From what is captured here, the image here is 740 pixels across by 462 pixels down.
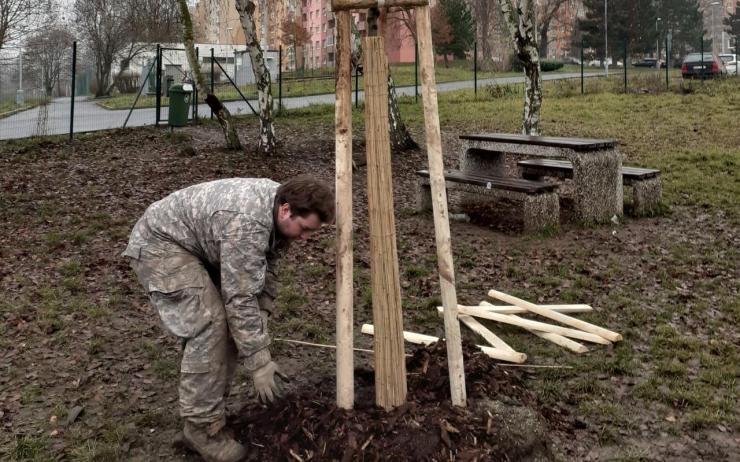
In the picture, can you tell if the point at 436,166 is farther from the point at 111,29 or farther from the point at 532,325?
the point at 111,29

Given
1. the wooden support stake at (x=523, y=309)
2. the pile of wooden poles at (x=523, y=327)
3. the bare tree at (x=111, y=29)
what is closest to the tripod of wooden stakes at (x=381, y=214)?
the pile of wooden poles at (x=523, y=327)

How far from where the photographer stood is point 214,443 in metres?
3.44

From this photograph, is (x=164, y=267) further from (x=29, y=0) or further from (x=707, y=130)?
(x=29, y=0)

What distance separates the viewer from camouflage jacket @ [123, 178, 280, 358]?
3.12 m

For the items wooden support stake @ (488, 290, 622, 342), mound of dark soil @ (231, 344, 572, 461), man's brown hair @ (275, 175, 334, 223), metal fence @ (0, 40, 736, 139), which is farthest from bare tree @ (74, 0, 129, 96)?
man's brown hair @ (275, 175, 334, 223)

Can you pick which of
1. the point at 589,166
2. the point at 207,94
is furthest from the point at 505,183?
the point at 207,94

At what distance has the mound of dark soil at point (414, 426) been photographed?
3.27 m

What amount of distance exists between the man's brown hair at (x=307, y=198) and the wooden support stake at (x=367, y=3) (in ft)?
2.85

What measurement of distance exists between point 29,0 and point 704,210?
1448cm

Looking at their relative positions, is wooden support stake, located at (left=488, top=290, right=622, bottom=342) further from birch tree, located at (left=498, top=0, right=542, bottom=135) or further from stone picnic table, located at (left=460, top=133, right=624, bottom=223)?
birch tree, located at (left=498, top=0, right=542, bottom=135)

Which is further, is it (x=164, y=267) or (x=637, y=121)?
(x=637, y=121)

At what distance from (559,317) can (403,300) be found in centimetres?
131

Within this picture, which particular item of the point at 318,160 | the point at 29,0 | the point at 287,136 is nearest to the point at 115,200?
the point at 318,160

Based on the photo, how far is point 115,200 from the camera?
926 cm
